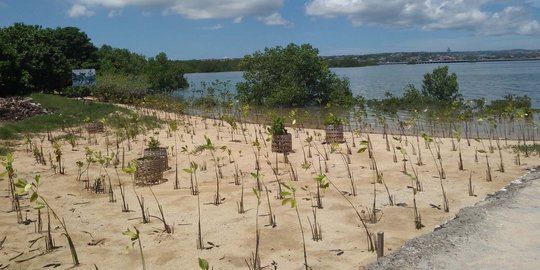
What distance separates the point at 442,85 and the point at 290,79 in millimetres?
8048

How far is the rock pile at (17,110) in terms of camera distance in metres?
16.4

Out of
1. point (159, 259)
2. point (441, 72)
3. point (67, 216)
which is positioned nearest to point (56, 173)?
point (67, 216)

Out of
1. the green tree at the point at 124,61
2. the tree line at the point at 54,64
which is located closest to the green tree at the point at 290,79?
the tree line at the point at 54,64

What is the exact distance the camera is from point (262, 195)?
6926 mm

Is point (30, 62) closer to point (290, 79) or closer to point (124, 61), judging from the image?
point (290, 79)

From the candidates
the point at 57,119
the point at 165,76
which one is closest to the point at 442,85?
the point at 57,119

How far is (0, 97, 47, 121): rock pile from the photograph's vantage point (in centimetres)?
1639

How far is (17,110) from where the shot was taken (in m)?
17.1

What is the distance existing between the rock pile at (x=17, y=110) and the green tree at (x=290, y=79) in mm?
11322

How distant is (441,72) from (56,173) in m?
20.5

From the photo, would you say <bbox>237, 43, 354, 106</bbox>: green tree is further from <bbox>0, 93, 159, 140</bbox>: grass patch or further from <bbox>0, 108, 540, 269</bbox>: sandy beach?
<bbox>0, 108, 540, 269</bbox>: sandy beach

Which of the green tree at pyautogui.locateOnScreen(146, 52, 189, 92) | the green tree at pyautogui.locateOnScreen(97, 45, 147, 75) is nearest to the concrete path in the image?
the green tree at pyautogui.locateOnScreen(146, 52, 189, 92)

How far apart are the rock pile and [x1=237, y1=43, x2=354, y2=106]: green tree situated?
11322 mm

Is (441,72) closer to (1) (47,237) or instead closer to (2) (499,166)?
(2) (499,166)
